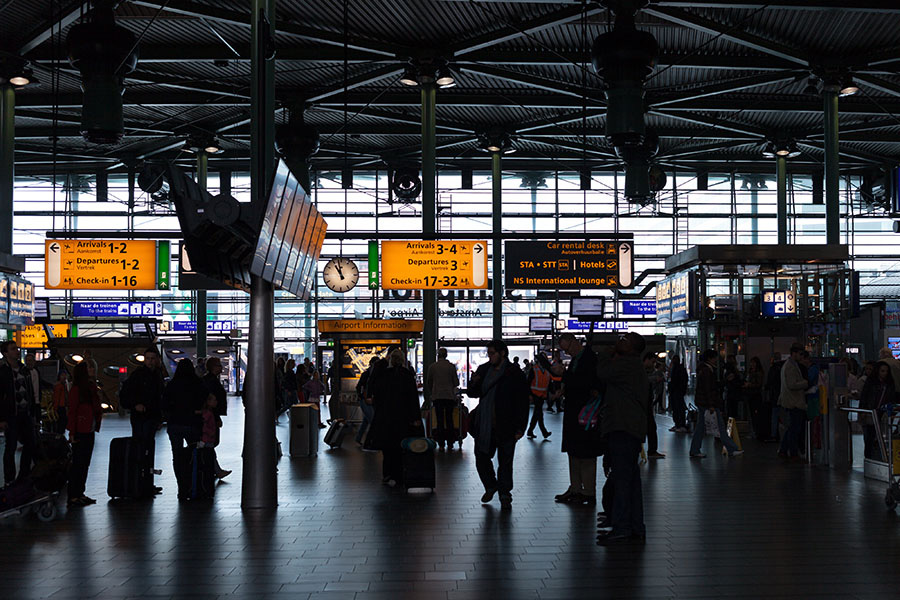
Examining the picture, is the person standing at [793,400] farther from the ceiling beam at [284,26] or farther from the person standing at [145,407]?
the ceiling beam at [284,26]

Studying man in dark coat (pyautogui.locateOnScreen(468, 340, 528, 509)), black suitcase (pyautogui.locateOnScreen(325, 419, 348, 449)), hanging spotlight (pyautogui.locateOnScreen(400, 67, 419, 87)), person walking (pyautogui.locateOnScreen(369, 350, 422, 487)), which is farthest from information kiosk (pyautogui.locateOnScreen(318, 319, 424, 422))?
man in dark coat (pyautogui.locateOnScreen(468, 340, 528, 509))

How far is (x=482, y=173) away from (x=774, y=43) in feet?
62.2

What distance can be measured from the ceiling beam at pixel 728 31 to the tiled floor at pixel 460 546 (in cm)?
1127

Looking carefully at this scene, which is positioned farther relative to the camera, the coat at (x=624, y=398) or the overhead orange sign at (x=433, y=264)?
the overhead orange sign at (x=433, y=264)

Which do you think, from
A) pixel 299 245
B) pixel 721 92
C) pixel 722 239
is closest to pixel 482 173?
pixel 722 239

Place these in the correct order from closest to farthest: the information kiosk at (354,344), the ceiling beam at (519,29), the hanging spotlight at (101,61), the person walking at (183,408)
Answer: the person walking at (183,408), the hanging spotlight at (101,61), the ceiling beam at (519,29), the information kiosk at (354,344)

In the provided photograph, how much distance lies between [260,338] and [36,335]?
24144mm

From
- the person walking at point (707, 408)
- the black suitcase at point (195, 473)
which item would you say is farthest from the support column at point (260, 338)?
the person walking at point (707, 408)

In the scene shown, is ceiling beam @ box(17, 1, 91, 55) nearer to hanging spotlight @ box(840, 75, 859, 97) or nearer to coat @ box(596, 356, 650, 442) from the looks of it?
coat @ box(596, 356, 650, 442)

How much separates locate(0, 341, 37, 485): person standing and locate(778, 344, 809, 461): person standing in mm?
9543

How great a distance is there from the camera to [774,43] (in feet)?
73.9

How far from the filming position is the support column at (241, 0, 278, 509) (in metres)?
10.2

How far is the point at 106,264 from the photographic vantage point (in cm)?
2300

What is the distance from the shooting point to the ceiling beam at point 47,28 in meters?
19.3
